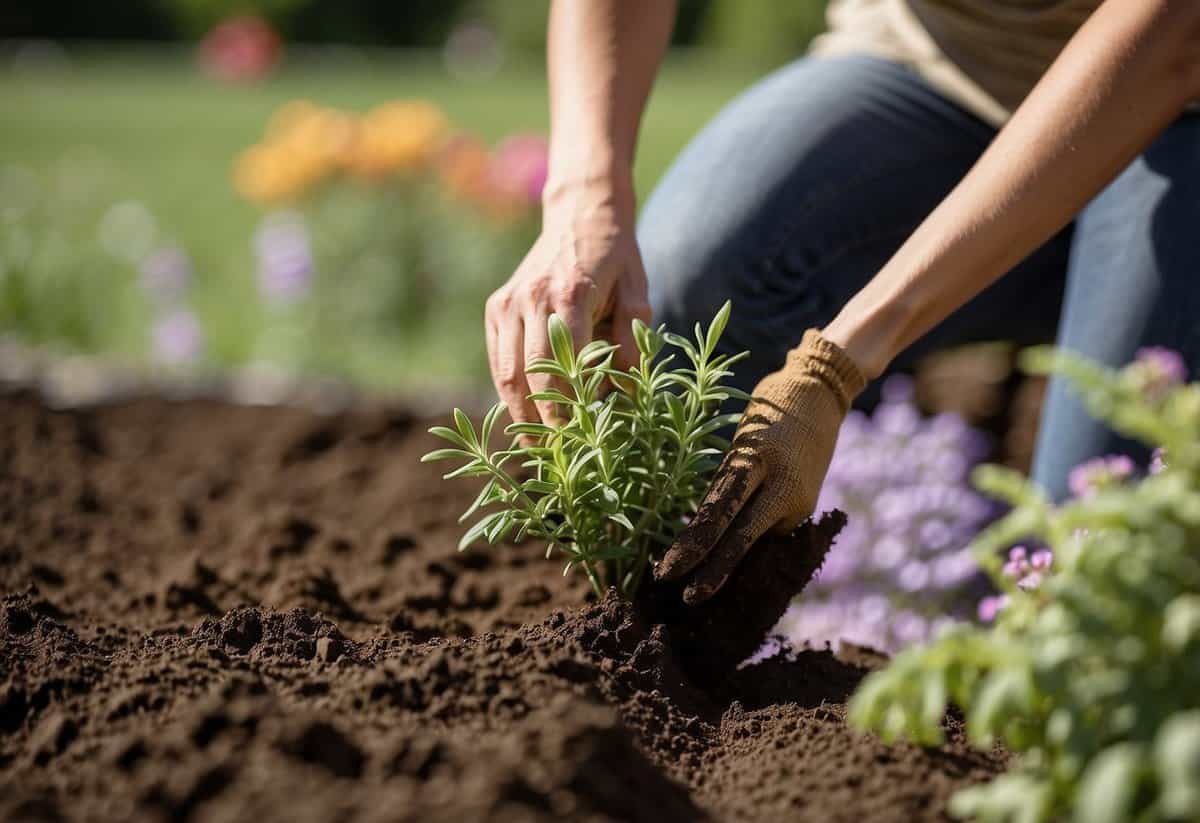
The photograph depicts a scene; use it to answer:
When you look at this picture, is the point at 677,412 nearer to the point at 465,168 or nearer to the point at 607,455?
the point at 607,455

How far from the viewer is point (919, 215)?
8.34 ft

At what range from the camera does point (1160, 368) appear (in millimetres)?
1299

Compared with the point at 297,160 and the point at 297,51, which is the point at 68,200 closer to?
the point at 297,160

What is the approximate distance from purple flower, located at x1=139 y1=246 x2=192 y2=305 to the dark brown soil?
9.19ft

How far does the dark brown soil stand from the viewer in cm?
126

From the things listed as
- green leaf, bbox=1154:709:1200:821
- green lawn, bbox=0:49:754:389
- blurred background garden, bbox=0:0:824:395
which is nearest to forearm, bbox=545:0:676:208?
green leaf, bbox=1154:709:1200:821

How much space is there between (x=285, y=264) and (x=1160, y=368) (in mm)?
4633

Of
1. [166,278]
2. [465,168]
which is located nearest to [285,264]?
[166,278]

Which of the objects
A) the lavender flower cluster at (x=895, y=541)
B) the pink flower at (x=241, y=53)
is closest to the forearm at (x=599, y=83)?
the lavender flower cluster at (x=895, y=541)

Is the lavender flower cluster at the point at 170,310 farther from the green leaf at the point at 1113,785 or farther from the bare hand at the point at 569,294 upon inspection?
the green leaf at the point at 1113,785

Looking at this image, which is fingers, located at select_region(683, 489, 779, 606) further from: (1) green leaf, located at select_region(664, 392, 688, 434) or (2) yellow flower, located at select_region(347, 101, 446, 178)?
(2) yellow flower, located at select_region(347, 101, 446, 178)

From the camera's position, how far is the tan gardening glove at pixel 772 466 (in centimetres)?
170

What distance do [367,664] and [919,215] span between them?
1.52 m

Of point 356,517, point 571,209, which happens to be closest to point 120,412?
point 356,517
